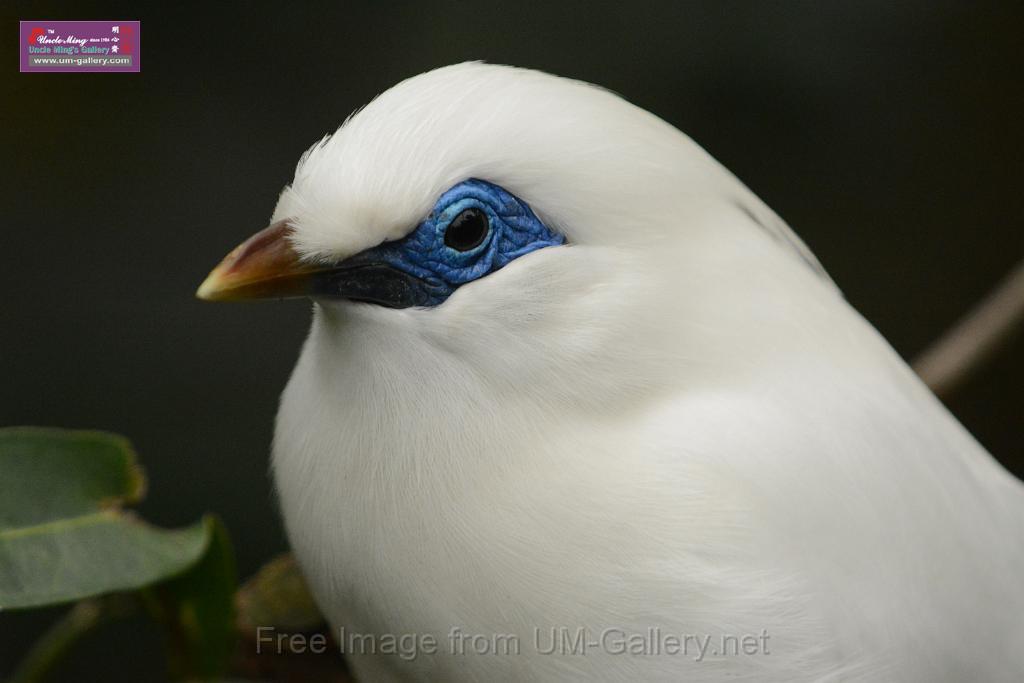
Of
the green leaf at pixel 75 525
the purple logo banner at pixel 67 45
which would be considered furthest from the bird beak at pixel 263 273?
the purple logo banner at pixel 67 45

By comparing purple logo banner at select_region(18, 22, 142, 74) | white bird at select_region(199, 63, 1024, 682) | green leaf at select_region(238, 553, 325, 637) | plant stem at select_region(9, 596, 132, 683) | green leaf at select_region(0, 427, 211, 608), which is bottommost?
plant stem at select_region(9, 596, 132, 683)

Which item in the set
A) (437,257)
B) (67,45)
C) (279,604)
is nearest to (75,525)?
(279,604)

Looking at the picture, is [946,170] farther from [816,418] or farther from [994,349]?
[816,418]

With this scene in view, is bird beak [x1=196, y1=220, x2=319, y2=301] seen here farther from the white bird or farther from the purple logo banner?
the purple logo banner

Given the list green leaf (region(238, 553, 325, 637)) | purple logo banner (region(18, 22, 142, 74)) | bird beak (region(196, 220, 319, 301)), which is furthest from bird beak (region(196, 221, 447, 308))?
purple logo banner (region(18, 22, 142, 74))

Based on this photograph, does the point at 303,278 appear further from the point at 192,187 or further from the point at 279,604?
the point at 192,187

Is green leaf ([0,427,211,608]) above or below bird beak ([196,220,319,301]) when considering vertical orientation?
below

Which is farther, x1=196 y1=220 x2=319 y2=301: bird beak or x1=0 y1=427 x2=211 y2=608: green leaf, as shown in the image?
x1=0 y1=427 x2=211 y2=608: green leaf
